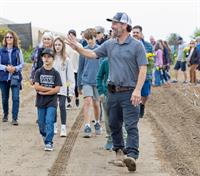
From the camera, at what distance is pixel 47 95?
957cm

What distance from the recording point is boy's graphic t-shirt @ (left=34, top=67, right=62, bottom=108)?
9.54m

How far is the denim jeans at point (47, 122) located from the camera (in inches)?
369

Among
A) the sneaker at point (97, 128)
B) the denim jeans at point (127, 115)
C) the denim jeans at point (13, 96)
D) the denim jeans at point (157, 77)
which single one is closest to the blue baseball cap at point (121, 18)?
the denim jeans at point (127, 115)

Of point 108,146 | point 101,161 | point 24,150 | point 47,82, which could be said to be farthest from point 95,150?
point 47,82

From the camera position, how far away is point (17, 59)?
12148mm

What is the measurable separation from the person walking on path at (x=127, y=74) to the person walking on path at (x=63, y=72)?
261 cm

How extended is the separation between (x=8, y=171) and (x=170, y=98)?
10.4 meters

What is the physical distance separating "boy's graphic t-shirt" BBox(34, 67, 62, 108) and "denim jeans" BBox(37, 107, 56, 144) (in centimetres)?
9

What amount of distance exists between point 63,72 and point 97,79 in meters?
1.80

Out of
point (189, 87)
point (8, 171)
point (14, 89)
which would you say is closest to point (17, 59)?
point (14, 89)

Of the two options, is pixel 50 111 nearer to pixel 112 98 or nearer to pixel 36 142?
pixel 36 142

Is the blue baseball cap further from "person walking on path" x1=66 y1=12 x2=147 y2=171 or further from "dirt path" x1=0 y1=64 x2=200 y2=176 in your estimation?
"dirt path" x1=0 y1=64 x2=200 y2=176

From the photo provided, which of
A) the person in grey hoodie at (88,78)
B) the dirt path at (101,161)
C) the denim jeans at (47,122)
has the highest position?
the person in grey hoodie at (88,78)

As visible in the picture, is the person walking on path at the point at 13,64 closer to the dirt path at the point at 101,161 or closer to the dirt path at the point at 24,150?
the dirt path at the point at 24,150
